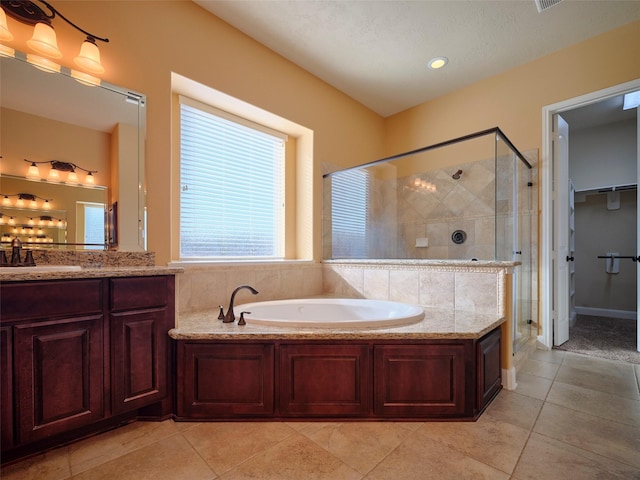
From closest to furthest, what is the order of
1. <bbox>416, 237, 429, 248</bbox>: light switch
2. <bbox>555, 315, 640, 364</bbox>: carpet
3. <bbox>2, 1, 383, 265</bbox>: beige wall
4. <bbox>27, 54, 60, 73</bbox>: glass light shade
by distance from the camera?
1. <bbox>27, 54, 60, 73</bbox>: glass light shade
2. <bbox>2, 1, 383, 265</bbox>: beige wall
3. <bbox>555, 315, 640, 364</bbox>: carpet
4. <bbox>416, 237, 429, 248</bbox>: light switch

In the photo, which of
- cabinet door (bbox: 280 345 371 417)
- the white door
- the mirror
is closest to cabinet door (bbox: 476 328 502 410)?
cabinet door (bbox: 280 345 371 417)

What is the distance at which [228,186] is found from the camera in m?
2.76

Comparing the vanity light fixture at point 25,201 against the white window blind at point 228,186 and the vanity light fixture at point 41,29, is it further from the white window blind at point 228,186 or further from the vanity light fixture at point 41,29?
the white window blind at point 228,186

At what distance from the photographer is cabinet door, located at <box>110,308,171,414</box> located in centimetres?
150

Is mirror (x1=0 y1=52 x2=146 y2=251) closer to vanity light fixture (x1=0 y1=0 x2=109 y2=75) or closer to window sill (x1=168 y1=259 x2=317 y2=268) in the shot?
vanity light fixture (x1=0 y1=0 x2=109 y2=75)

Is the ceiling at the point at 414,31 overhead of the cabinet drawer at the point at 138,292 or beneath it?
overhead

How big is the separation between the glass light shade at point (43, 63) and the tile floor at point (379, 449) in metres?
1.98

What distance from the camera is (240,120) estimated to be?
282 cm

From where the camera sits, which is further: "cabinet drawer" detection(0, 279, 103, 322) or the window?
the window

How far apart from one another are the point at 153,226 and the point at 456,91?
11.3 ft

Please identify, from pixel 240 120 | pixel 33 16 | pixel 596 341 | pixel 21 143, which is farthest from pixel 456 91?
pixel 21 143

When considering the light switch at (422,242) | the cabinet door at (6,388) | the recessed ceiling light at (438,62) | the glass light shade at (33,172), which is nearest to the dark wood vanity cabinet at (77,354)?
the cabinet door at (6,388)

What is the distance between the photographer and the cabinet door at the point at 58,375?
4.13ft

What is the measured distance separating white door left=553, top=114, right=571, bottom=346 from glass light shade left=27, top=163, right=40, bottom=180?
13.0 feet
